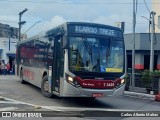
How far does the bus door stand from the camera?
13.9 metres

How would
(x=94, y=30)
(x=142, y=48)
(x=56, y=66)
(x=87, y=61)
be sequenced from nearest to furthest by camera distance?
1. (x=87, y=61)
2. (x=94, y=30)
3. (x=56, y=66)
4. (x=142, y=48)

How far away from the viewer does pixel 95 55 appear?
1320 centimetres

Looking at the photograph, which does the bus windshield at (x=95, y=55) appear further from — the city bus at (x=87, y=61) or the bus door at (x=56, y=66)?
the bus door at (x=56, y=66)

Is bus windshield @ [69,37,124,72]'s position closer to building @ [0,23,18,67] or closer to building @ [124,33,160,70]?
building @ [124,33,160,70]

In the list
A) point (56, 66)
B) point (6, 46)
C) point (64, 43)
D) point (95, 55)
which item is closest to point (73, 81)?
point (95, 55)

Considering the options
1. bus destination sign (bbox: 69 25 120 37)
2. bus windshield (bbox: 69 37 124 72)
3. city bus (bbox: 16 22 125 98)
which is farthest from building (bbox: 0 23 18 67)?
bus windshield (bbox: 69 37 124 72)


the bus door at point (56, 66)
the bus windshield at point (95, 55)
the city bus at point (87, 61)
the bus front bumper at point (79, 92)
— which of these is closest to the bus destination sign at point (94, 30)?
the city bus at point (87, 61)

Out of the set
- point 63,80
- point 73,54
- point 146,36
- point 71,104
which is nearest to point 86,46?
point 73,54

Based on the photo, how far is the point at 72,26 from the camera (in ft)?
43.9

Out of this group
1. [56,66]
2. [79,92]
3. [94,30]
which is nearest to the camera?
[79,92]

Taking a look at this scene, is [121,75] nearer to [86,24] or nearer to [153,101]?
[86,24]

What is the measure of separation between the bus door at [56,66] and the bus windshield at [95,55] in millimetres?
1106

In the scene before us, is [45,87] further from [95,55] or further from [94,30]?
[94,30]

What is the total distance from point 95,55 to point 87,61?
41 centimetres
